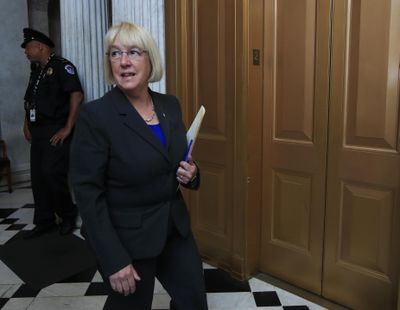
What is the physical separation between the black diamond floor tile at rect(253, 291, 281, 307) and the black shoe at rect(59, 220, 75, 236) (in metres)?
1.90

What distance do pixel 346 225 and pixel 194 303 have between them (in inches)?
44.3

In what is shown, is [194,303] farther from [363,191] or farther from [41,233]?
[41,233]

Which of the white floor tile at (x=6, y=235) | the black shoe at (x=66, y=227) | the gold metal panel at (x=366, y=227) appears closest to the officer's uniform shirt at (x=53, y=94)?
the black shoe at (x=66, y=227)

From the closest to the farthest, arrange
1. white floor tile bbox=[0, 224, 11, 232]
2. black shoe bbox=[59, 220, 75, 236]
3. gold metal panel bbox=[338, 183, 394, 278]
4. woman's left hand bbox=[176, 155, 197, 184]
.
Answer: woman's left hand bbox=[176, 155, 197, 184]
gold metal panel bbox=[338, 183, 394, 278]
black shoe bbox=[59, 220, 75, 236]
white floor tile bbox=[0, 224, 11, 232]

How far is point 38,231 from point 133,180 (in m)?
2.61

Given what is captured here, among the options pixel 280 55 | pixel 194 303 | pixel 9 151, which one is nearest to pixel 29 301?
pixel 194 303

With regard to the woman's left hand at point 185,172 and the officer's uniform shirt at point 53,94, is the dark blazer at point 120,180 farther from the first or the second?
the officer's uniform shirt at point 53,94

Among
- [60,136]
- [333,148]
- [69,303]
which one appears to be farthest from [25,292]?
[333,148]

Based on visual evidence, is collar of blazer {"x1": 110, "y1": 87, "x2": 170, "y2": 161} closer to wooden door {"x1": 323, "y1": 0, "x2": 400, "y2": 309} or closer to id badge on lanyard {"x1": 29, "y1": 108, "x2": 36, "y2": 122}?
wooden door {"x1": 323, "y1": 0, "x2": 400, "y2": 309}

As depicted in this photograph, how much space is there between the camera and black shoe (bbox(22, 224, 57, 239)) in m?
3.46

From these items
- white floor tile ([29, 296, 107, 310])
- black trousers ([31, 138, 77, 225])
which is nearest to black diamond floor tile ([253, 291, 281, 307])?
white floor tile ([29, 296, 107, 310])

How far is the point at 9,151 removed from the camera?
5.54 metres

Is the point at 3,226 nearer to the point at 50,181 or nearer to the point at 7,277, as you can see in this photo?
the point at 50,181

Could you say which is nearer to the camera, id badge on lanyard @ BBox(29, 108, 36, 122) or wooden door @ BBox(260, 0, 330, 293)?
wooden door @ BBox(260, 0, 330, 293)
